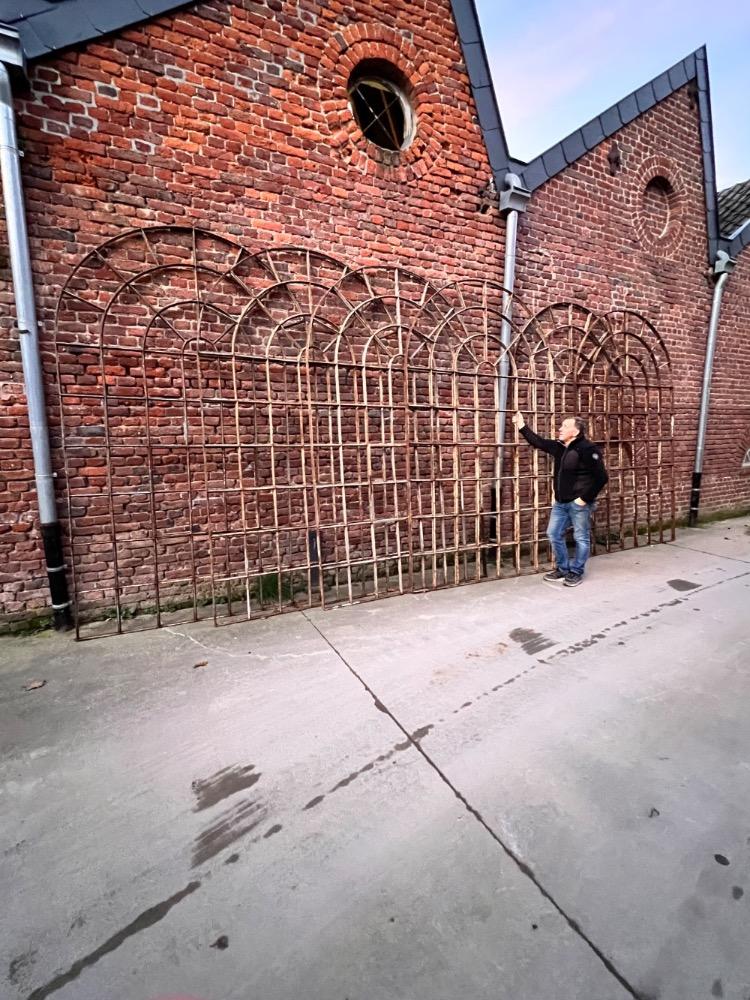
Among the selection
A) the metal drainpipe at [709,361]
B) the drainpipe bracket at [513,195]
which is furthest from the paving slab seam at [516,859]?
the metal drainpipe at [709,361]

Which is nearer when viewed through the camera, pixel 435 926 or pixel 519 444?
pixel 435 926

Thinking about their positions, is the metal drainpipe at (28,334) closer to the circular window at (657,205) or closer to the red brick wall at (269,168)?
the red brick wall at (269,168)

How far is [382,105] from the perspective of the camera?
4.54 metres

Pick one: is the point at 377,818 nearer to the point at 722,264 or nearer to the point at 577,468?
the point at 577,468

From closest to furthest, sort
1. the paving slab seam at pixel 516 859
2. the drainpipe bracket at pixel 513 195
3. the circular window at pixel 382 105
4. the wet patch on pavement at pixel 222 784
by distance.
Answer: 1. the paving slab seam at pixel 516 859
2. the wet patch on pavement at pixel 222 784
3. the circular window at pixel 382 105
4. the drainpipe bracket at pixel 513 195

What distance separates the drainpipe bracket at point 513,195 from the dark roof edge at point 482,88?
0.27 feet

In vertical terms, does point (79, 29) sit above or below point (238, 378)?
above

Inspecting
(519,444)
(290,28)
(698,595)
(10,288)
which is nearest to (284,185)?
(290,28)

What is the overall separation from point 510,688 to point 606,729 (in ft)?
1.78

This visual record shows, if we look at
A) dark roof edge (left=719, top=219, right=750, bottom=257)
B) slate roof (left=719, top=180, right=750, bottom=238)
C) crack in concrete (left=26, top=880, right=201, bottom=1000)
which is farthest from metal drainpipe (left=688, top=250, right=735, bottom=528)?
crack in concrete (left=26, top=880, right=201, bottom=1000)

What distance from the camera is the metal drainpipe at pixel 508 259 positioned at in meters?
4.80

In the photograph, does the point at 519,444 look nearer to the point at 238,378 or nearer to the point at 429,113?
the point at 238,378

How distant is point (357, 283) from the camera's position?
4367 mm

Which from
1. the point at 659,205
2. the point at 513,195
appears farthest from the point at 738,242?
the point at 513,195
